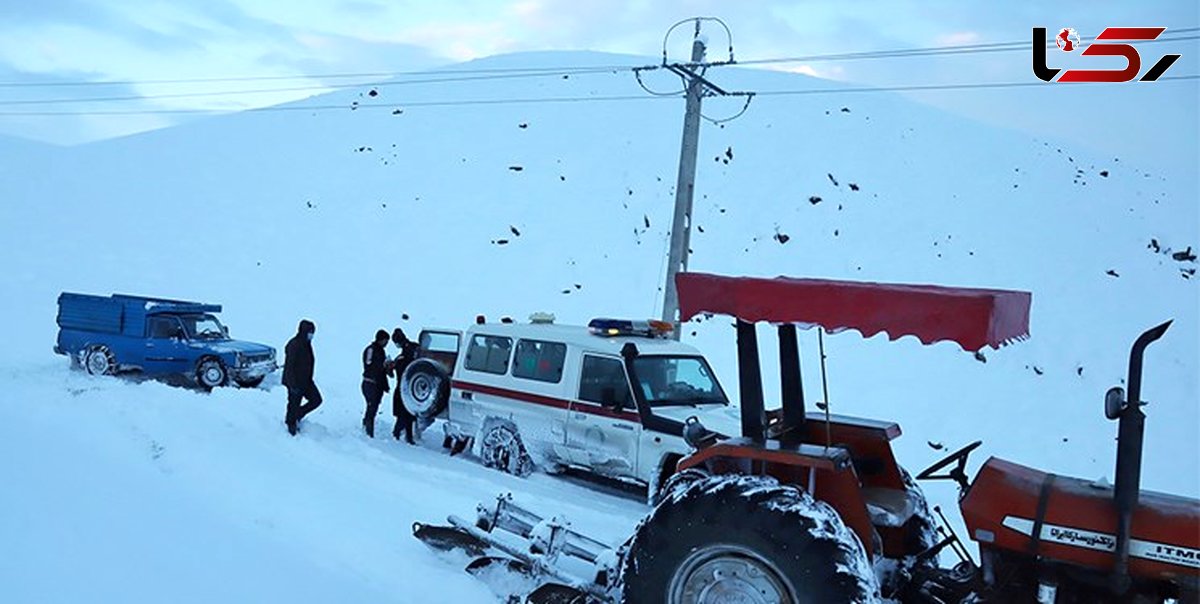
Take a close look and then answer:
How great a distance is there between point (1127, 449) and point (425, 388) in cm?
864

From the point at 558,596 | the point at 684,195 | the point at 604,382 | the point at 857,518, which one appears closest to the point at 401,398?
the point at 604,382

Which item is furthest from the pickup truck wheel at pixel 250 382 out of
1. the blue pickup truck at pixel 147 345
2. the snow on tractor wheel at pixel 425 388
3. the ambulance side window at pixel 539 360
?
the ambulance side window at pixel 539 360

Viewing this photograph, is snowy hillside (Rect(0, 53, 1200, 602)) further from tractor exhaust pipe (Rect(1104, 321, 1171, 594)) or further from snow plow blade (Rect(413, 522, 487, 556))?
tractor exhaust pipe (Rect(1104, 321, 1171, 594))

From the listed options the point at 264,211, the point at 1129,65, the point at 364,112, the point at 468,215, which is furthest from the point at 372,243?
the point at 1129,65

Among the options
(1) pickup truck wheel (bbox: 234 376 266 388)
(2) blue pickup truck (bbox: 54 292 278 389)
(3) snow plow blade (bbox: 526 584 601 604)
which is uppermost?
(2) blue pickup truck (bbox: 54 292 278 389)

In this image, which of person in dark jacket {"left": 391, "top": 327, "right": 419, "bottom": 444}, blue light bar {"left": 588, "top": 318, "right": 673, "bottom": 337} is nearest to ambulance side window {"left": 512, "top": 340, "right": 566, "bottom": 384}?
blue light bar {"left": 588, "top": 318, "right": 673, "bottom": 337}

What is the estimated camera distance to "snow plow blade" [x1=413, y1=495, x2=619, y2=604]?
501 cm

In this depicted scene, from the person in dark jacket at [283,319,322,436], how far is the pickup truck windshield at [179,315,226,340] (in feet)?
17.9

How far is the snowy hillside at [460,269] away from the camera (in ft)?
19.2

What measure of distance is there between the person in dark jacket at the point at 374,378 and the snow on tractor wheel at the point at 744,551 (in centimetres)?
738

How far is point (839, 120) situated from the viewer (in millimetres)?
34281

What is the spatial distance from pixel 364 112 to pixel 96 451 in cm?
3695

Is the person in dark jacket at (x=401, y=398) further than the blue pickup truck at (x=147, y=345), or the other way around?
the blue pickup truck at (x=147, y=345)

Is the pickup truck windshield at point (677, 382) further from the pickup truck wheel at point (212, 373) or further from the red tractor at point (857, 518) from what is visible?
the pickup truck wheel at point (212, 373)
